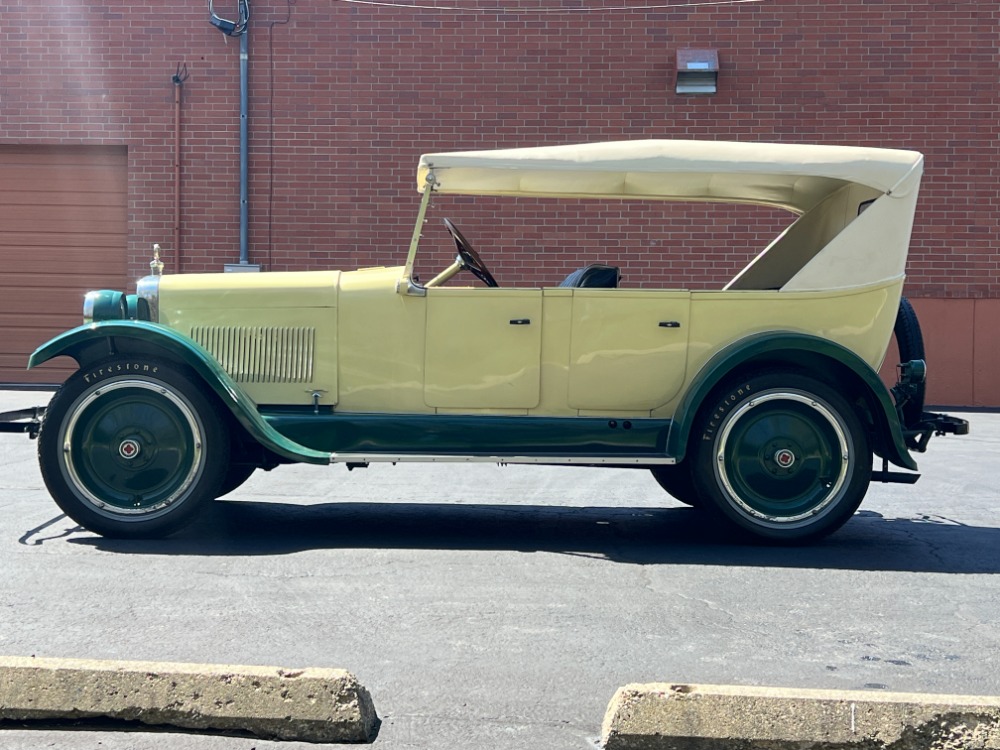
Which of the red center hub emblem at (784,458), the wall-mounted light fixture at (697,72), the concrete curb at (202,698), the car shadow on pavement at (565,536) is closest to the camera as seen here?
the concrete curb at (202,698)

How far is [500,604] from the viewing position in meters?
4.47

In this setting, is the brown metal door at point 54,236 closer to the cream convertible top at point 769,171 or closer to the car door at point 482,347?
the cream convertible top at point 769,171

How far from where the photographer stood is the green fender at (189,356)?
17.9ft

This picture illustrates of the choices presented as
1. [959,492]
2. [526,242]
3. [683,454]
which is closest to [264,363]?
[683,454]

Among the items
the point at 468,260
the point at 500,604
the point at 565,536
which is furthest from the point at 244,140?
the point at 500,604

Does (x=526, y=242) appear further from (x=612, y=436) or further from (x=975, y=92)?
(x=612, y=436)

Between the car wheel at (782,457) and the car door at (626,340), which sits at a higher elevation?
the car door at (626,340)

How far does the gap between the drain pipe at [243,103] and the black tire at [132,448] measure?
26.5 feet

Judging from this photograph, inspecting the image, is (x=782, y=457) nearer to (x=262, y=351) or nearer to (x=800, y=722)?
(x=262, y=351)

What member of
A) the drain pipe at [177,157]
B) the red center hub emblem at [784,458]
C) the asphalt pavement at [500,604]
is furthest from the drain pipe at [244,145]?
the red center hub emblem at [784,458]

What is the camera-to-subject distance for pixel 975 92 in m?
13.5

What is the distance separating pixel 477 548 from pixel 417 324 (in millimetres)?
1178

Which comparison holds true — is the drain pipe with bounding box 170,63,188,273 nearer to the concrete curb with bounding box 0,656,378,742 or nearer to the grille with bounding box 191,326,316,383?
the grille with bounding box 191,326,316,383

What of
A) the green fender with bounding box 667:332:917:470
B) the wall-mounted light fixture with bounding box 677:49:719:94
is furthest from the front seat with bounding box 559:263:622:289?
the wall-mounted light fixture with bounding box 677:49:719:94
